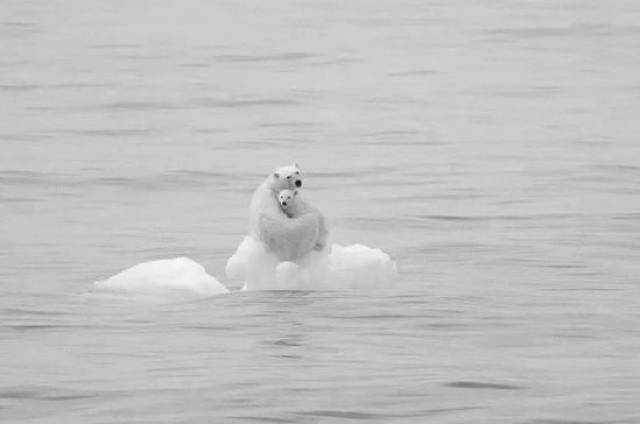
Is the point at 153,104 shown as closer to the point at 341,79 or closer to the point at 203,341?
the point at 341,79

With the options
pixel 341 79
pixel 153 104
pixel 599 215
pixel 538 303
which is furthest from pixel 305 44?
pixel 538 303

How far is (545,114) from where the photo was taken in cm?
3628

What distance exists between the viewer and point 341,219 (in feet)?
75.6

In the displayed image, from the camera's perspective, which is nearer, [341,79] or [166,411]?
[166,411]

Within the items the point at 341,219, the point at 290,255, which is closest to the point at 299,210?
the point at 290,255

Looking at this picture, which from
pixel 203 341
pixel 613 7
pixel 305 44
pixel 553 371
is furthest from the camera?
pixel 613 7

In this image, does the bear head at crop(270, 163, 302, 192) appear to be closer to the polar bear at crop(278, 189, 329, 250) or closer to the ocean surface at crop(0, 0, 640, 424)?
the polar bear at crop(278, 189, 329, 250)

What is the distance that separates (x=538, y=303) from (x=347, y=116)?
20.1 metres

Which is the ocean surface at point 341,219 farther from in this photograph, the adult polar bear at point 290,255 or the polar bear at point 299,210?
the polar bear at point 299,210

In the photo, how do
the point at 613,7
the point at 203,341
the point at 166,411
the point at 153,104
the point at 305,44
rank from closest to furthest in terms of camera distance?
1. the point at 166,411
2. the point at 203,341
3. the point at 153,104
4. the point at 305,44
5. the point at 613,7

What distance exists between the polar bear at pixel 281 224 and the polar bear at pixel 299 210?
0.16ft

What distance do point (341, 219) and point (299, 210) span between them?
6465mm

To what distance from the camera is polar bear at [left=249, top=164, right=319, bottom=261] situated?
16375mm

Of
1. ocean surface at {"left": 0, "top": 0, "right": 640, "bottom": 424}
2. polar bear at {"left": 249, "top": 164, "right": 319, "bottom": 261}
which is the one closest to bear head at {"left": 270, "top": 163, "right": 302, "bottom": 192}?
polar bear at {"left": 249, "top": 164, "right": 319, "bottom": 261}
